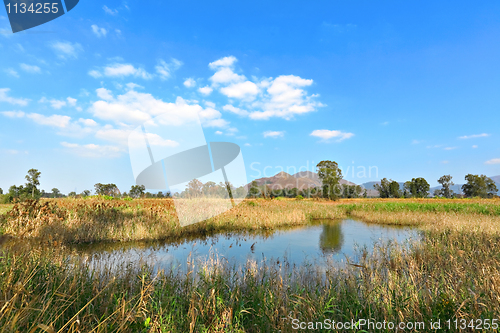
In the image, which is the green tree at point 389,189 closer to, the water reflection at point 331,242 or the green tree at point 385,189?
the green tree at point 385,189

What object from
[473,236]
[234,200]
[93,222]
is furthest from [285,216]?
[93,222]

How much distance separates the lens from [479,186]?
188 feet

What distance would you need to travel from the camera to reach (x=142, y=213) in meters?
13.1

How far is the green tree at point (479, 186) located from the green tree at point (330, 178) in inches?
1391

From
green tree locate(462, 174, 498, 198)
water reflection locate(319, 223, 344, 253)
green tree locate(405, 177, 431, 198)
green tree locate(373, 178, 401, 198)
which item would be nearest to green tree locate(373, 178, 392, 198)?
green tree locate(373, 178, 401, 198)

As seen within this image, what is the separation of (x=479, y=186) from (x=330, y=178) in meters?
41.0

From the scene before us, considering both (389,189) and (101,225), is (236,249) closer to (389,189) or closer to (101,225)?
(101,225)

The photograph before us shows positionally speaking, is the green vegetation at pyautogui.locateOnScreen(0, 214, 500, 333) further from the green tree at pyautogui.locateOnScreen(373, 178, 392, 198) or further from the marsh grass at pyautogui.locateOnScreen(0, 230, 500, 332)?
the green tree at pyautogui.locateOnScreen(373, 178, 392, 198)

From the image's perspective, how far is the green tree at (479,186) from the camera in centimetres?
5656

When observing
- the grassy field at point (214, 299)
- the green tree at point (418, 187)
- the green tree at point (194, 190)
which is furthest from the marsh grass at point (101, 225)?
the green tree at point (418, 187)

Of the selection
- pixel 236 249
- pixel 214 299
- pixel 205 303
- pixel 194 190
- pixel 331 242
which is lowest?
pixel 331 242

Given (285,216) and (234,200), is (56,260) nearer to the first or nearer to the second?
(285,216)

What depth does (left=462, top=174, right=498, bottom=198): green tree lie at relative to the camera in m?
56.6

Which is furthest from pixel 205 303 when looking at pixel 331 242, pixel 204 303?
pixel 331 242
